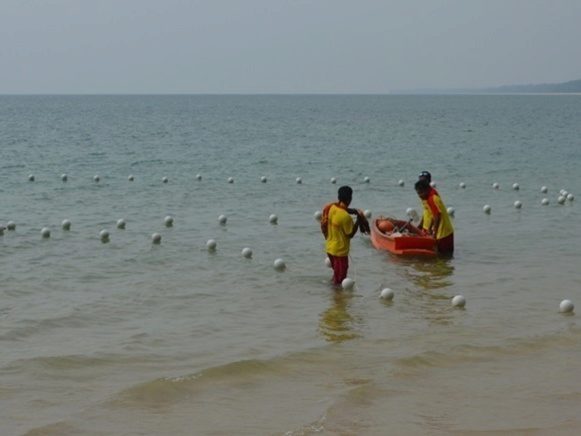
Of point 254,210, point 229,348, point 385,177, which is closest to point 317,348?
point 229,348

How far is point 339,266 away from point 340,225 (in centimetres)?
101

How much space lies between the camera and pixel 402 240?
58.1 feet

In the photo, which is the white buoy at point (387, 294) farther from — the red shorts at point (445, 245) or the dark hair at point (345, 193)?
the red shorts at point (445, 245)

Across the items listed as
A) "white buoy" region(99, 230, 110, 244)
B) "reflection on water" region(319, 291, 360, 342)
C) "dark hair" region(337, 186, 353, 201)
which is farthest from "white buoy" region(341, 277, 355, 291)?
"white buoy" region(99, 230, 110, 244)

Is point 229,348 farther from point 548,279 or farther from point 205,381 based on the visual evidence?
point 548,279

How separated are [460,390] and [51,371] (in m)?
4.58

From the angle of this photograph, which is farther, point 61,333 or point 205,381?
point 61,333

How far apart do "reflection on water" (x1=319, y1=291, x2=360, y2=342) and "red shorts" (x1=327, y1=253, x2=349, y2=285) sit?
267mm

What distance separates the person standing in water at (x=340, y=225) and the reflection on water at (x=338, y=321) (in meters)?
0.58

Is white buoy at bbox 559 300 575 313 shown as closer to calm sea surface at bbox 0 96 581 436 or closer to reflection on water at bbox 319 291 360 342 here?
calm sea surface at bbox 0 96 581 436

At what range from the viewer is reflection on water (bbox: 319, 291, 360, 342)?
12.5 m

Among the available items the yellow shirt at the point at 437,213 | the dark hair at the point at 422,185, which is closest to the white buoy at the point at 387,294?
the dark hair at the point at 422,185

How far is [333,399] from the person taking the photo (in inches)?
386

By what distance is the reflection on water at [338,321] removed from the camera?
12.5 meters
